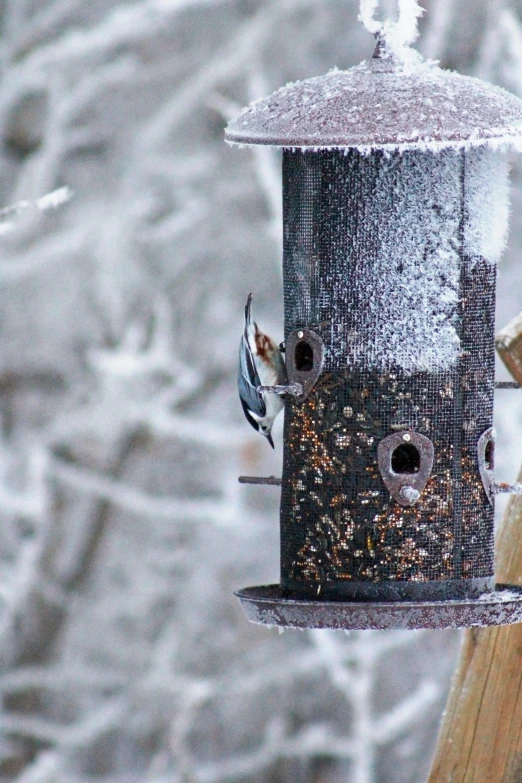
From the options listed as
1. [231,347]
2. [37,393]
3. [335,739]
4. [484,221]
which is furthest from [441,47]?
[484,221]


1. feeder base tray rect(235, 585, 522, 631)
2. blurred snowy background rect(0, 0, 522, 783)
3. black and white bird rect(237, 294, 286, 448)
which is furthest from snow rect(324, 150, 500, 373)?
blurred snowy background rect(0, 0, 522, 783)

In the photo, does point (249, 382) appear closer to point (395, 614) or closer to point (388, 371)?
point (388, 371)

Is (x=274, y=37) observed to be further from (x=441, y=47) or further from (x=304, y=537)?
(x=304, y=537)

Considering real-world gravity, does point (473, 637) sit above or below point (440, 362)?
below

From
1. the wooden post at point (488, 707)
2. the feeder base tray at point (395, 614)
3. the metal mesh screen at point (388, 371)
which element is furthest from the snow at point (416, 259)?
the feeder base tray at point (395, 614)

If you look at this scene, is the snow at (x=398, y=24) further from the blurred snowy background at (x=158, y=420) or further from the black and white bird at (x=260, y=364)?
the blurred snowy background at (x=158, y=420)

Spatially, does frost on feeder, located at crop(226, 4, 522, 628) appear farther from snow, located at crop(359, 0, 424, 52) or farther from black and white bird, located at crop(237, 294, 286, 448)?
black and white bird, located at crop(237, 294, 286, 448)
